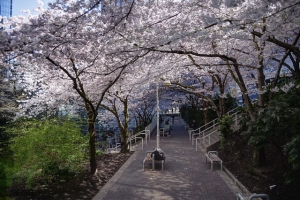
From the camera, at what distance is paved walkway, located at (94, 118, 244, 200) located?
23.9 feet

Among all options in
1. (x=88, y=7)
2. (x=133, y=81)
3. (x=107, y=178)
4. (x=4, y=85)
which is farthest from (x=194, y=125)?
(x=88, y=7)

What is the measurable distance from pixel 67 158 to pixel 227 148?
24.3ft

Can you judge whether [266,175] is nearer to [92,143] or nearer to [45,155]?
[92,143]

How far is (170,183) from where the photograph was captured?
860cm

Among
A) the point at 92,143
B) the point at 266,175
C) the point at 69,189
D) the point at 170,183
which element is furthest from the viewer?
the point at 92,143

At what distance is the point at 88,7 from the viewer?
210 inches

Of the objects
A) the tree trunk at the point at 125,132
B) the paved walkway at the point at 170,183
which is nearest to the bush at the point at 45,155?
the paved walkway at the point at 170,183

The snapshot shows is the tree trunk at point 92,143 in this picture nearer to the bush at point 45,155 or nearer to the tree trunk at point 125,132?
the bush at point 45,155

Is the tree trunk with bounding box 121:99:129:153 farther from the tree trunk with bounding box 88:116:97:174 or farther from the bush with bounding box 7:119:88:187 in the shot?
the bush with bounding box 7:119:88:187

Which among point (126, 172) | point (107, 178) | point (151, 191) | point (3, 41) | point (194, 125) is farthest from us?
point (194, 125)

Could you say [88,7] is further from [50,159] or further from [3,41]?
[50,159]

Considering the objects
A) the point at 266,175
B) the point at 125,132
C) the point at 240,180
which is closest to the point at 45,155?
the point at 240,180

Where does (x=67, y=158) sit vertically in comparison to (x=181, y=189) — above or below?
above

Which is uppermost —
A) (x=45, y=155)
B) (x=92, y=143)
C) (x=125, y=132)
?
(x=125, y=132)
